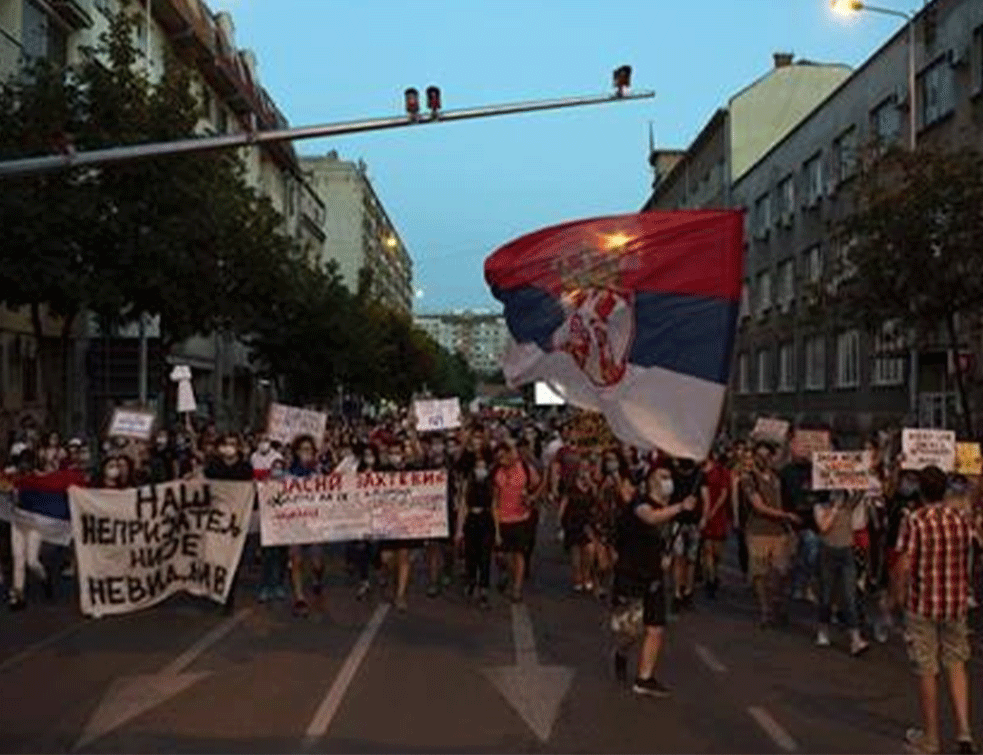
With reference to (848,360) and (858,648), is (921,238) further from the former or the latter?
(848,360)

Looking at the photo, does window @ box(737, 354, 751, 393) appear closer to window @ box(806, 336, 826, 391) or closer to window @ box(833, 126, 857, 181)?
window @ box(806, 336, 826, 391)

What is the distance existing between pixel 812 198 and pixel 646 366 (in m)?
39.7

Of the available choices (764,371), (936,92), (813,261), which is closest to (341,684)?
(936,92)

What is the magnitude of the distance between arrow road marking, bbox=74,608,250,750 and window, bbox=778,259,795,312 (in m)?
42.1

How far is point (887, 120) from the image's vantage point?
4066 centimetres

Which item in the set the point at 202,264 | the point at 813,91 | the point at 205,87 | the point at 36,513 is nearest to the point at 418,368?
the point at 813,91

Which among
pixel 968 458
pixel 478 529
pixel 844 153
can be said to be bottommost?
pixel 478 529

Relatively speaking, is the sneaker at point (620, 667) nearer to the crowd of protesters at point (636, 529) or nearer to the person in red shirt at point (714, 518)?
the crowd of protesters at point (636, 529)

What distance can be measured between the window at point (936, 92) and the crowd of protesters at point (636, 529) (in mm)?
16626

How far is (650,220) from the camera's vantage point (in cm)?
1121

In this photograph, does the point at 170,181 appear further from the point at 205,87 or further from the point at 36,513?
the point at 205,87

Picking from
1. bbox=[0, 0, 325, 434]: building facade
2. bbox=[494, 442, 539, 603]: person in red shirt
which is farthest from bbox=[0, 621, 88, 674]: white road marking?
bbox=[0, 0, 325, 434]: building facade

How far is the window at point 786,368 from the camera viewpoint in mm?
52656

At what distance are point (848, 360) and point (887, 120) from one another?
22.6ft
